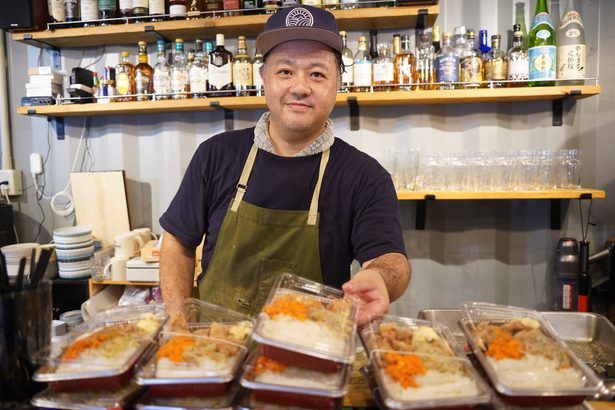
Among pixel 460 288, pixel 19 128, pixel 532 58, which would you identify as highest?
pixel 532 58

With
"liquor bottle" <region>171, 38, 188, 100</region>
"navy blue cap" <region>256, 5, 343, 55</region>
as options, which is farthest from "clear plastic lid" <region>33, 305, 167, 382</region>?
"liquor bottle" <region>171, 38, 188, 100</region>

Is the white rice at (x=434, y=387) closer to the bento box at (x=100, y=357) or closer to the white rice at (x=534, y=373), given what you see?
the white rice at (x=534, y=373)

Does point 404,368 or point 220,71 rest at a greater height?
point 220,71

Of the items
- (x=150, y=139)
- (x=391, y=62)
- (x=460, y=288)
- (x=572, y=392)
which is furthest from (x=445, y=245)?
(x=572, y=392)

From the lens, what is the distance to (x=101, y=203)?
318 centimetres

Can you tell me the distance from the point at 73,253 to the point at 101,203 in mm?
443

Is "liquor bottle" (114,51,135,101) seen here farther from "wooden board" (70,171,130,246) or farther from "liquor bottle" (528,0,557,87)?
"liquor bottle" (528,0,557,87)

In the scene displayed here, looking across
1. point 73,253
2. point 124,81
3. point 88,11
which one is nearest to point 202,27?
point 124,81

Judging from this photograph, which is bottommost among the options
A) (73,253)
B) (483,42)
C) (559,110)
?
(73,253)

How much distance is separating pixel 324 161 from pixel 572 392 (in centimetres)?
113

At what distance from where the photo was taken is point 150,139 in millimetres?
3242

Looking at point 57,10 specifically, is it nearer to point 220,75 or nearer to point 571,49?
point 220,75

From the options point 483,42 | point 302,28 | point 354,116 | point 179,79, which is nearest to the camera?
point 302,28

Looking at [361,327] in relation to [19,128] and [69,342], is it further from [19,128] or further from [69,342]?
[19,128]
